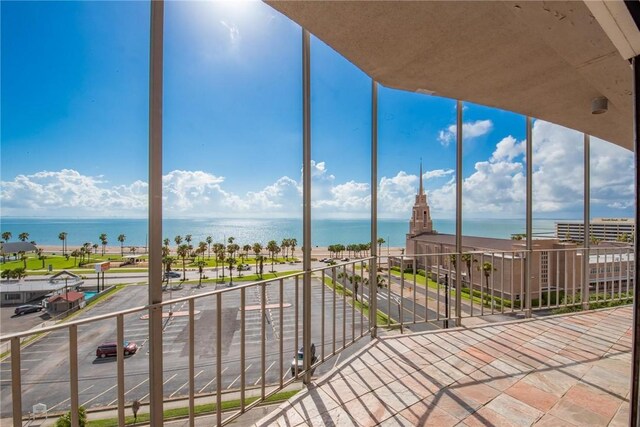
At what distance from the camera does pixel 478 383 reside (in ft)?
5.82

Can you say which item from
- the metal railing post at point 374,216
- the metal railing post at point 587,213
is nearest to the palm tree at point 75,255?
the metal railing post at point 374,216

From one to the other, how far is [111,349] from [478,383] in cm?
213

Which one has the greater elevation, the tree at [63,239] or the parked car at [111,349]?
the tree at [63,239]

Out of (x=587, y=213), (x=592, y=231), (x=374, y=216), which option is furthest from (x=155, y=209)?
(x=592, y=231)

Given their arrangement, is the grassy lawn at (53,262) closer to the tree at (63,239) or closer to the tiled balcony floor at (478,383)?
the tree at (63,239)

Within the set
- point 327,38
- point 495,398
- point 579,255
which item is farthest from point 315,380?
point 579,255

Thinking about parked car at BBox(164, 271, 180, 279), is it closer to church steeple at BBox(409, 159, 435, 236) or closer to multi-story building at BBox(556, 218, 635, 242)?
multi-story building at BBox(556, 218, 635, 242)

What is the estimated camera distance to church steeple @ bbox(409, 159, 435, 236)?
9867 mm

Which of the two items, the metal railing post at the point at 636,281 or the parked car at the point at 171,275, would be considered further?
the parked car at the point at 171,275

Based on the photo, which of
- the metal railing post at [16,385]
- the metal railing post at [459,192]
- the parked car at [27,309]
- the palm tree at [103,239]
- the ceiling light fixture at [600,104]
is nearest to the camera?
the metal railing post at [16,385]

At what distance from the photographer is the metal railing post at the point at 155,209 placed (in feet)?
3.74

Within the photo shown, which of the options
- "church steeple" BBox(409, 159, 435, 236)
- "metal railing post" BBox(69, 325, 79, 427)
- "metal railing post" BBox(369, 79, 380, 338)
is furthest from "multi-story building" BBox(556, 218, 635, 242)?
"metal railing post" BBox(69, 325, 79, 427)

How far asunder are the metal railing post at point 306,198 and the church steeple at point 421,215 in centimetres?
804

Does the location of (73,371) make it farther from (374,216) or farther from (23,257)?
(374,216)
